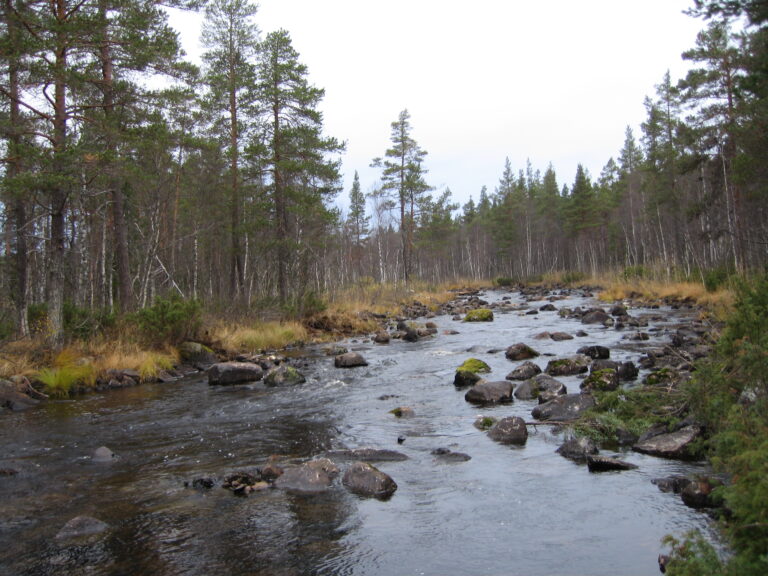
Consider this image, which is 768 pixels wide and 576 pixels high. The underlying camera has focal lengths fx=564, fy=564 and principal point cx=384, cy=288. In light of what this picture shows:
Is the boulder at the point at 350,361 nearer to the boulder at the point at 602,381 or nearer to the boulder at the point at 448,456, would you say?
the boulder at the point at 602,381

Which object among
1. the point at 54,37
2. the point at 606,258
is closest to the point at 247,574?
the point at 54,37

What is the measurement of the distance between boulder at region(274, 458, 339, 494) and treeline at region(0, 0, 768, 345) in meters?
8.71

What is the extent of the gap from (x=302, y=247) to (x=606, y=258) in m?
54.9

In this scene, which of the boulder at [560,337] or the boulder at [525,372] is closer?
the boulder at [525,372]

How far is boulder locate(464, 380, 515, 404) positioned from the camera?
10.6 m

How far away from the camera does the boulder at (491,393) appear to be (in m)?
10.6

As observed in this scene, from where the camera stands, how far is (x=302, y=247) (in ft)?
83.4

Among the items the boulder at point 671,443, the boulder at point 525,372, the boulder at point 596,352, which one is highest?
the boulder at point 596,352

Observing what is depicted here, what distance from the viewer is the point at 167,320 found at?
1537 cm

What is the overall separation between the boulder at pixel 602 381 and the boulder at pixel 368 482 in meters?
5.09

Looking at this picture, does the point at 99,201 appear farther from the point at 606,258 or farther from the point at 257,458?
the point at 606,258

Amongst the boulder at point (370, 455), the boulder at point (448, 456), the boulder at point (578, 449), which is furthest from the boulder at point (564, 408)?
the boulder at point (370, 455)

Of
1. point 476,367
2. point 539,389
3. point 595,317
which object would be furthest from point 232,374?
point 595,317

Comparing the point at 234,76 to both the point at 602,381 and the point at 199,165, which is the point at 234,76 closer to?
the point at 199,165
